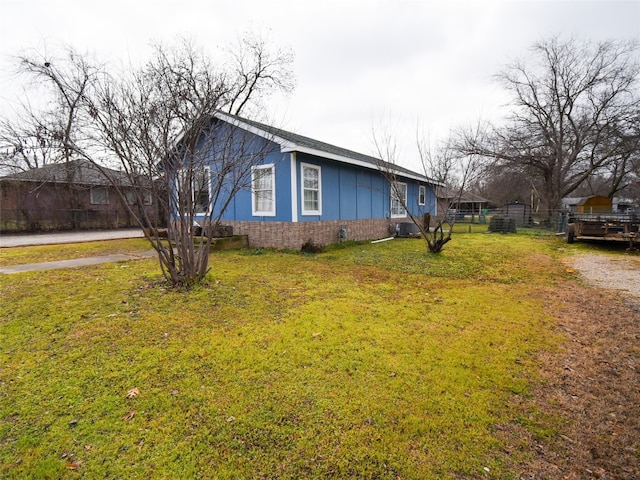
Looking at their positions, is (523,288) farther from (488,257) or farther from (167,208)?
(167,208)

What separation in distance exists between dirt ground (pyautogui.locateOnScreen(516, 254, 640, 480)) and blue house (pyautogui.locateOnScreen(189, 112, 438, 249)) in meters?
4.69

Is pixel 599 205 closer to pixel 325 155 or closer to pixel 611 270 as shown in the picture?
pixel 611 270

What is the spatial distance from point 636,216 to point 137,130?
13160 mm

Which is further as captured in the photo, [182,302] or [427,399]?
[182,302]

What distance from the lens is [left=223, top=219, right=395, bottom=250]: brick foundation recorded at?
29.4ft

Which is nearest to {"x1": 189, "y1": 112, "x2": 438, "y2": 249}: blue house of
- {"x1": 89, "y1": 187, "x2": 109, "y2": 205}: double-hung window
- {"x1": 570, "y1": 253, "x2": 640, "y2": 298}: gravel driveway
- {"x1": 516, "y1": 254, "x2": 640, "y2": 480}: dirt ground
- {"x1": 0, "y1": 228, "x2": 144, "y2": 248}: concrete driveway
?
{"x1": 570, "y1": 253, "x2": 640, "y2": 298}: gravel driveway

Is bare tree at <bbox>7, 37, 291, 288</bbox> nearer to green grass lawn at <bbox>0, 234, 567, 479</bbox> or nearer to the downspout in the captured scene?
green grass lawn at <bbox>0, 234, 567, 479</bbox>

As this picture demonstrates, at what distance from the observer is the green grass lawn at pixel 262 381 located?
169cm

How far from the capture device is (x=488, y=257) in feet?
27.4

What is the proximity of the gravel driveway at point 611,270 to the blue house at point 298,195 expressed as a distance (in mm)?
3892

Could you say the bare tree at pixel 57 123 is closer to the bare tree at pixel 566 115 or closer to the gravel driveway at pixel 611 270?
the gravel driveway at pixel 611 270

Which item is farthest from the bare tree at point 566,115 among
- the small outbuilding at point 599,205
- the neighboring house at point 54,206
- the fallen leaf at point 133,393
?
the neighboring house at point 54,206

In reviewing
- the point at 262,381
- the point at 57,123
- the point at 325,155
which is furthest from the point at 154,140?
the point at 325,155

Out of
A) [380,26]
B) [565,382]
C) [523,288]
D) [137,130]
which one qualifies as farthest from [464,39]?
[565,382]
